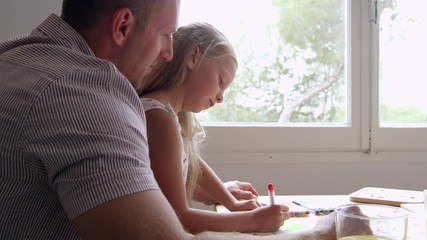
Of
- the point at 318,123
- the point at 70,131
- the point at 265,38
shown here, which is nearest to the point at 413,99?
the point at 318,123

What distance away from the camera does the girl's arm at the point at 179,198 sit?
1017 mm

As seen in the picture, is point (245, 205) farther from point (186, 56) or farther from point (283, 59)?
point (283, 59)

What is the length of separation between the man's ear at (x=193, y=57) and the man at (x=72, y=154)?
613mm

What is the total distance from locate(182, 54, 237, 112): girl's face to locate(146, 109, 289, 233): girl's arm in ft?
0.79

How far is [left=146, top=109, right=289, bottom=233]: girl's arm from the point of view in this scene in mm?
1017

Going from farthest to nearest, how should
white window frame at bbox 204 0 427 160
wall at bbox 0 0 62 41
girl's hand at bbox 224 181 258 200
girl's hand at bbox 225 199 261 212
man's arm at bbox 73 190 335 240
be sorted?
A: white window frame at bbox 204 0 427 160 < wall at bbox 0 0 62 41 < girl's hand at bbox 224 181 258 200 < girl's hand at bbox 225 199 261 212 < man's arm at bbox 73 190 335 240

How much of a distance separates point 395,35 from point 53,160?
178 cm

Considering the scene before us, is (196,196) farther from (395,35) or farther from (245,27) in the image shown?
(395,35)

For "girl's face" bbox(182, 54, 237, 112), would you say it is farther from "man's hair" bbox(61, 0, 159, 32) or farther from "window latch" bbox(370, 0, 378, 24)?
"window latch" bbox(370, 0, 378, 24)

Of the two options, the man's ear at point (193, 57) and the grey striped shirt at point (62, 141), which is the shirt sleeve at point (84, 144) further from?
the man's ear at point (193, 57)

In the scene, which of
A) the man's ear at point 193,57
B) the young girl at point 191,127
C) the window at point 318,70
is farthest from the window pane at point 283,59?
the man's ear at point 193,57

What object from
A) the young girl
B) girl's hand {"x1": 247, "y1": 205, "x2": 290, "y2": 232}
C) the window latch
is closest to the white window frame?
the window latch

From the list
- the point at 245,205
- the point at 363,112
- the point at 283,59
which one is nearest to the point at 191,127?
the point at 245,205

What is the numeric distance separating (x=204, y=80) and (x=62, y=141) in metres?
0.78
